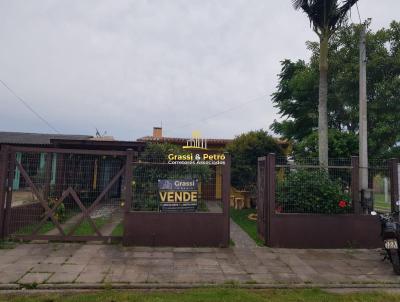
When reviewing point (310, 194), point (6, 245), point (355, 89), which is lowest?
point (6, 245)

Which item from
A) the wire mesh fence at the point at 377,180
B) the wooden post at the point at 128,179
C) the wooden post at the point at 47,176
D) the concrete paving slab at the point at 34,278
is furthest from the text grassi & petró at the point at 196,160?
the wire mesh fence at the point at 377,180

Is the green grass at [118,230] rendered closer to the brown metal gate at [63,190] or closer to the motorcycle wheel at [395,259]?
the brown metal gate at [63,190]

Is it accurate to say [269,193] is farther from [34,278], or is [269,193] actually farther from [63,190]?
[34,278]

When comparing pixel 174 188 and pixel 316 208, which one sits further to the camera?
pixel 316 208

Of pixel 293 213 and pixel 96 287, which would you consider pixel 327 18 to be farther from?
pixel 96 287

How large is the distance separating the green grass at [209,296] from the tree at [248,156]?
992 cm

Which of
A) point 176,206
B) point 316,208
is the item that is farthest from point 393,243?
point 176,206

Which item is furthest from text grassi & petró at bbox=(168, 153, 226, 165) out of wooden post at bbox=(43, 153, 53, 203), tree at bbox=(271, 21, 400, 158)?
tree at bbox=(271, 21, 400, 158)

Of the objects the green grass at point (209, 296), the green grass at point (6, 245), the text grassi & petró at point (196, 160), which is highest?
the text grassi & petró at point (196, 160)

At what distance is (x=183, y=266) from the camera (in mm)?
6414

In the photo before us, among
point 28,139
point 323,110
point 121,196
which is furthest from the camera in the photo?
point 28,139

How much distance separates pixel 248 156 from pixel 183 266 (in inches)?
380

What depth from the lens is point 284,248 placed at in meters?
8.10

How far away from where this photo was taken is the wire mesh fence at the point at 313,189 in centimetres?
830
